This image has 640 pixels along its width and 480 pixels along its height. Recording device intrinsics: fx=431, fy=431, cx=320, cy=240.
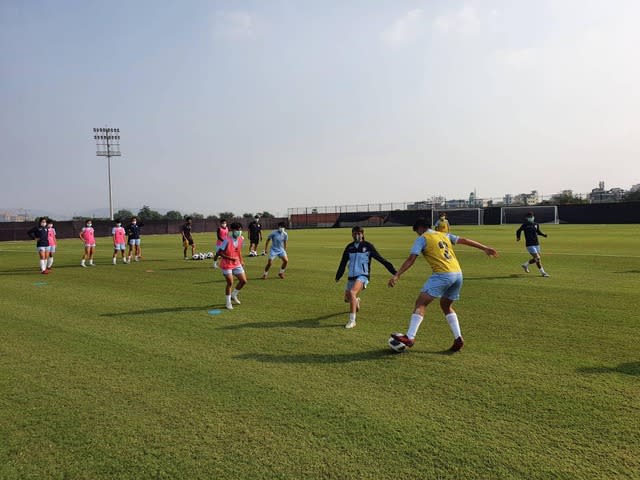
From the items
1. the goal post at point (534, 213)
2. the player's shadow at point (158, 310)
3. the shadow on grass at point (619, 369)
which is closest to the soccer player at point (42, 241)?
the player's shadow at point (158, 310)

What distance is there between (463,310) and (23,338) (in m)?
8.10

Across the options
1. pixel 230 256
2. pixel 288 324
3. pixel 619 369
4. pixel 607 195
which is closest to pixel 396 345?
pixel 288 324

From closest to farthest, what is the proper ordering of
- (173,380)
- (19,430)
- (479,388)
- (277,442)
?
(277,442) < (19,430) < (479,388) < (173,380)

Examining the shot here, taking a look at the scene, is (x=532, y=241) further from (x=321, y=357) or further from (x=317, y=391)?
(x=317, y=391)

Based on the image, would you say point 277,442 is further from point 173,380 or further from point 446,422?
point 173,380

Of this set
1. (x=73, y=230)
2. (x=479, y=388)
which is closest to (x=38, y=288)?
(x=479, y=388)

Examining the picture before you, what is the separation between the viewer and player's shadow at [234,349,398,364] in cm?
598

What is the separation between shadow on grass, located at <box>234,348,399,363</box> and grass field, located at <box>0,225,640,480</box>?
29 mm

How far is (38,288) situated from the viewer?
12.6 metres

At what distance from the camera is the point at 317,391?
4910 millimetres

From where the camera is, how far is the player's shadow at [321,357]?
598 centimetres

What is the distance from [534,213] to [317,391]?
66.8 m

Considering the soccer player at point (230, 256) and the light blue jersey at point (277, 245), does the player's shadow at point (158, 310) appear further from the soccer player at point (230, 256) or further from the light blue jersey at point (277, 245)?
the light blue jersey at point (277, 245)

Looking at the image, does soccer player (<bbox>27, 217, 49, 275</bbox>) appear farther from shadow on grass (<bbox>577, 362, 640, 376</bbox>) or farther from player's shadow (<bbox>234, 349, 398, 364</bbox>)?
shadow on grass (<bbox>577, 362, 640, 376</bbox>)
